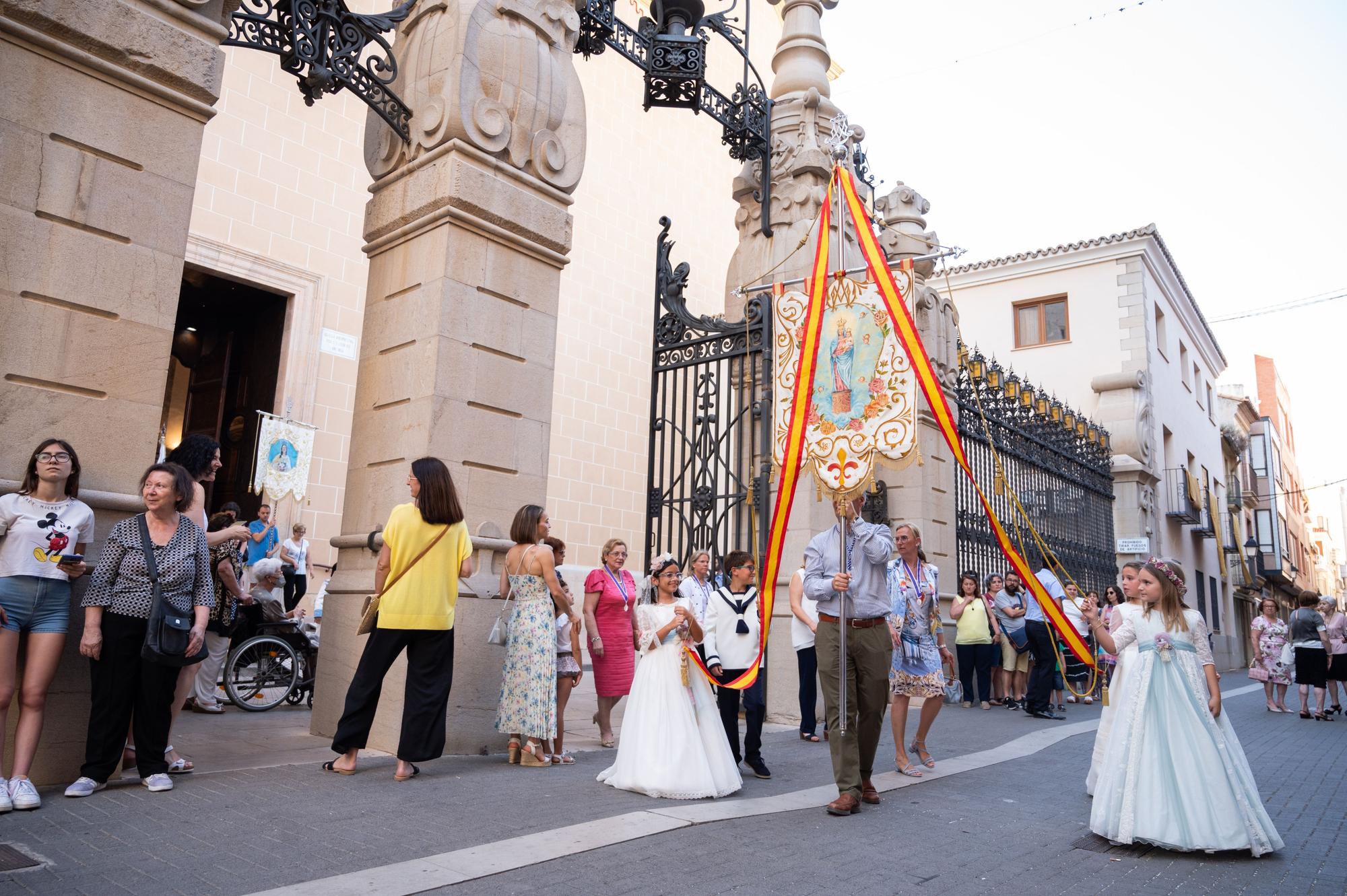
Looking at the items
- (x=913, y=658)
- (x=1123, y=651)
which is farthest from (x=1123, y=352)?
(x=1123, y=651)

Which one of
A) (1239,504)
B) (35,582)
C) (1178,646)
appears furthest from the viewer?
(1239,504)

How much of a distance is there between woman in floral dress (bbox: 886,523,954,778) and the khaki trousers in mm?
906

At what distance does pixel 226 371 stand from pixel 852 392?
11.7 metres

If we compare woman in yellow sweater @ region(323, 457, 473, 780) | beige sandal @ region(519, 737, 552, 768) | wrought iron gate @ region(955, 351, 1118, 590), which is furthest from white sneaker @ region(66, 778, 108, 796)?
wrought iron gate @ region(955, 351, 1118, 590)

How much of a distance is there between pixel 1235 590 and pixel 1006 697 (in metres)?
27.9

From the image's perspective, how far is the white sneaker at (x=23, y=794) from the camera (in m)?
4.58

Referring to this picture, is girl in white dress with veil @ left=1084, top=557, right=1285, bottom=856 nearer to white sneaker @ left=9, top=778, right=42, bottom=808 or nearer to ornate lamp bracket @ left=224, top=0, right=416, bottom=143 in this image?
white sneaker @ left=9, top=778, right=42, bottom=808

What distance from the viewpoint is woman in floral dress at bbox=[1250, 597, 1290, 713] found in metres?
14.9

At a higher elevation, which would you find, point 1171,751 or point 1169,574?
point 1169,574

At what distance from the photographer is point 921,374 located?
20.6 ft

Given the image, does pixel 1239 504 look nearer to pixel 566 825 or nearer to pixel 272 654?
pixel 272 654

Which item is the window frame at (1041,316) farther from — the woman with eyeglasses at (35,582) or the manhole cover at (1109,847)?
the woman with eyeglasses at (35,582)

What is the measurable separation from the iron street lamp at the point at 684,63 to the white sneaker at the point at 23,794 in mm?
8052

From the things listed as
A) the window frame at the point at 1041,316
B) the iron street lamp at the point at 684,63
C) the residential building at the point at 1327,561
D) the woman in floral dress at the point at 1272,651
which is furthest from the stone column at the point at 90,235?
the residential building at the point at 1327,561
